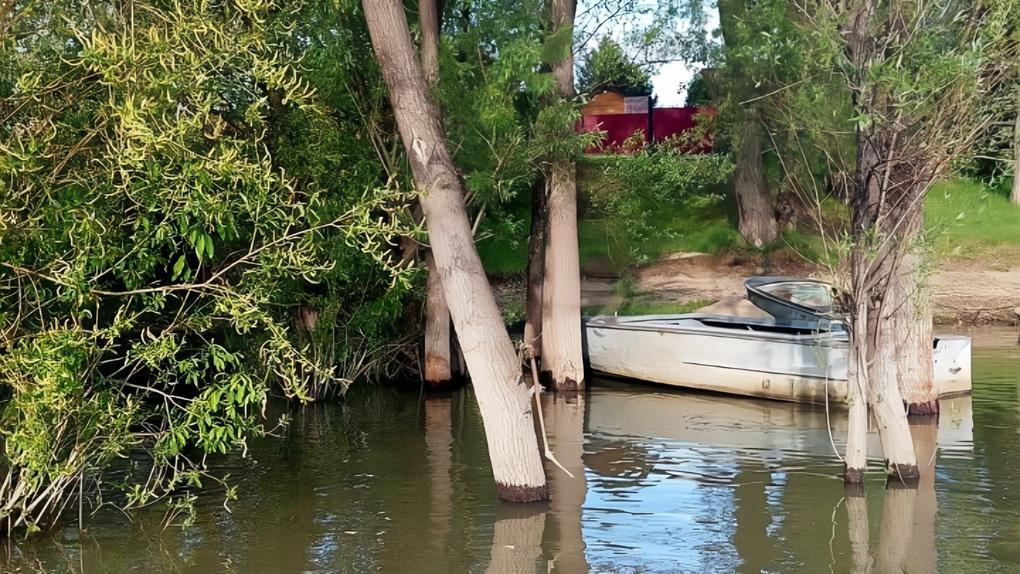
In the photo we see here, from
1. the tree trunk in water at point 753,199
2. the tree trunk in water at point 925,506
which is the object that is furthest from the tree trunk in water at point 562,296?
the tree trunk in water at point 753,199

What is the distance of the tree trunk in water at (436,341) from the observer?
1747 cm

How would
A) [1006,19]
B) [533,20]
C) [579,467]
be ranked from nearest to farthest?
[1006,19]
[579,467]
[533,20]

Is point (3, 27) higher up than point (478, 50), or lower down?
lower down

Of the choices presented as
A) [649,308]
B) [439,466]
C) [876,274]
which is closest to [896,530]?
[876,274]

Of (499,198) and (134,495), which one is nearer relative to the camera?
(134,495)

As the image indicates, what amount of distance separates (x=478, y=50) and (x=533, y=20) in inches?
30.3

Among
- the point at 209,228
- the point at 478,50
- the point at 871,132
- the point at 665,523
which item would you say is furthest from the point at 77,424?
the point at 478,50

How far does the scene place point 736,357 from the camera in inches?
656

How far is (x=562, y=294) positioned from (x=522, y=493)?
7.69 metres

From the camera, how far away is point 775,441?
13.5 metres

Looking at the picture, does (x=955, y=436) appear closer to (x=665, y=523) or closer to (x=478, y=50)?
(x=665, y=523)

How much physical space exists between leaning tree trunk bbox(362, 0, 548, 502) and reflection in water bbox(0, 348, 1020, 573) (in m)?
0.82

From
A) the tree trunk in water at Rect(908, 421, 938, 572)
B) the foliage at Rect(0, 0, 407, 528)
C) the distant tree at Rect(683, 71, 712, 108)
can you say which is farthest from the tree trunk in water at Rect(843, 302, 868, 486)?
the distant tree at Rect(683, 71, 712, 108)

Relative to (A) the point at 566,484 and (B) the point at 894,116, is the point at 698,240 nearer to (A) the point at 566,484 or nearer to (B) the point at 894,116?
(A) the point at 566,484
